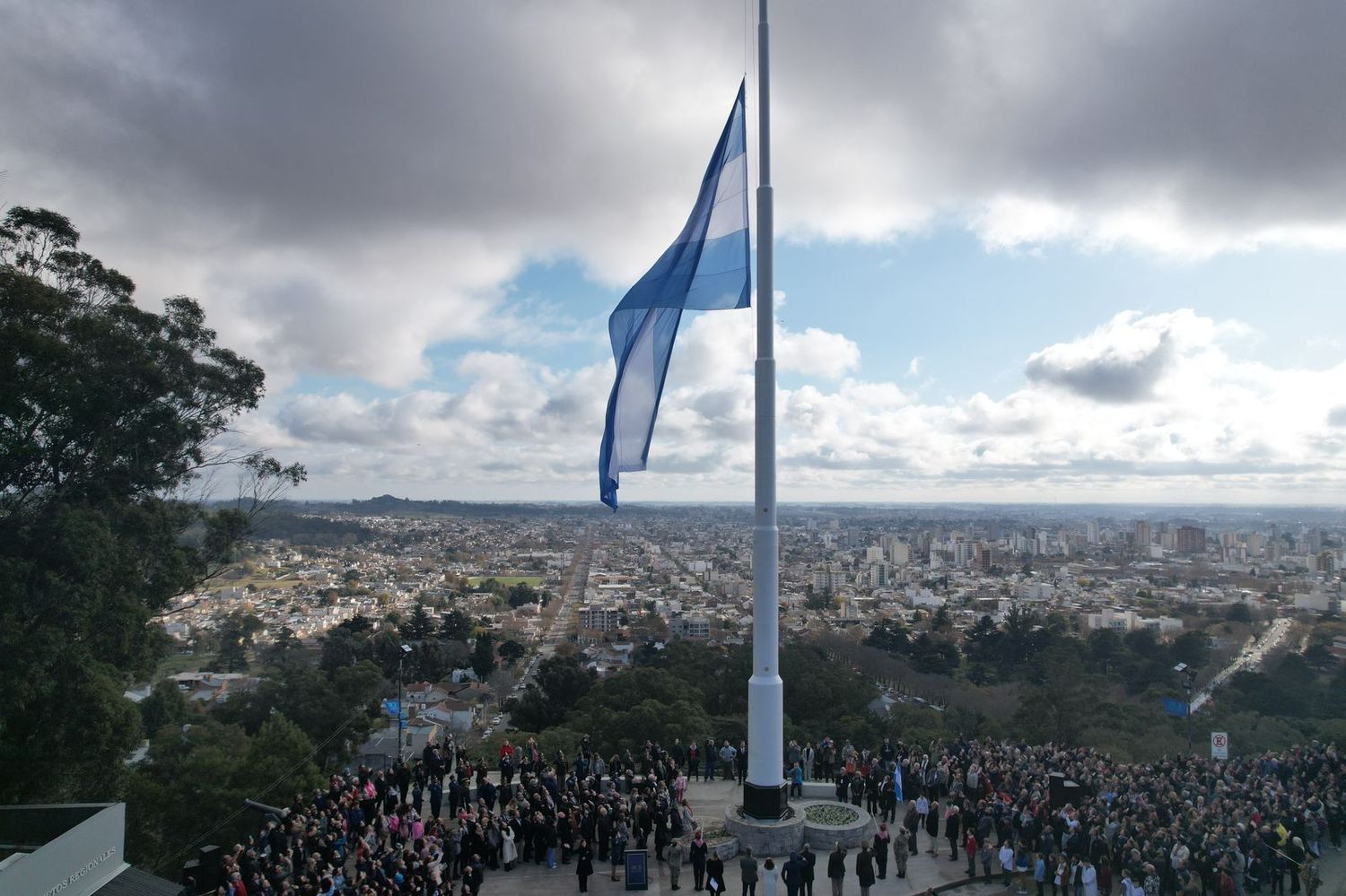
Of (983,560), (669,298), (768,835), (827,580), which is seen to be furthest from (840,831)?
(983,560)

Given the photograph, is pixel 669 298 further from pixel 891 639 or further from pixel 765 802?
pixel 891 639

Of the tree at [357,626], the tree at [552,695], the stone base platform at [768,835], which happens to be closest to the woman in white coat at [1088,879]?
the stone base platform at [768,835]

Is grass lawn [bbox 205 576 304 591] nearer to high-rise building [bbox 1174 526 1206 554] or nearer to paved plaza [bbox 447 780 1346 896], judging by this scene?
paved plaza [bbox 447 780 1346 896]

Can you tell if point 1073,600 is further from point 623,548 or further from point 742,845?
point 623,548

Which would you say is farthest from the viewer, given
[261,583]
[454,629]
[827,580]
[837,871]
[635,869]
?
[827,580]

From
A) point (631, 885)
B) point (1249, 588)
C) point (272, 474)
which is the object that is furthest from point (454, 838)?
point (1249, 588)

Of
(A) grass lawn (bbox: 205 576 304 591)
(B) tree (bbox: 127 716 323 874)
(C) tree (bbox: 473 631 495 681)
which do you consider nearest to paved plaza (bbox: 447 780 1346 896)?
(B) tree (bbox: 127 716 323 874)

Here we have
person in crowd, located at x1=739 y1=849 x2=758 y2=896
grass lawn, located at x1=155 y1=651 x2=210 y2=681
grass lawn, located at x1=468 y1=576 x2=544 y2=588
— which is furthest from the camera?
grass lawn, located at x1=468 y1=576 x2=544 y2=588
